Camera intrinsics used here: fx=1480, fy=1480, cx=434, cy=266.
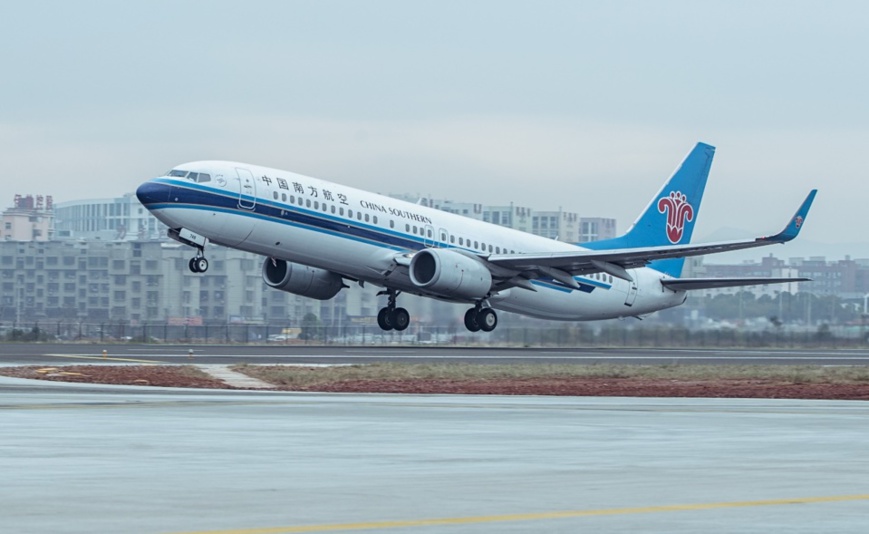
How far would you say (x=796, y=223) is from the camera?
49.9 meters

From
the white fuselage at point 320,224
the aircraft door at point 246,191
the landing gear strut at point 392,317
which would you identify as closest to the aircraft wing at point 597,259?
the white fuselage at point 320,224

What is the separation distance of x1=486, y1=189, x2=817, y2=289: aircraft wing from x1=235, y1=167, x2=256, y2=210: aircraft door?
10.3 meters

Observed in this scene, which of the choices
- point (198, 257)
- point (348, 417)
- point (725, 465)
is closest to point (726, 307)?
point (198, 257)

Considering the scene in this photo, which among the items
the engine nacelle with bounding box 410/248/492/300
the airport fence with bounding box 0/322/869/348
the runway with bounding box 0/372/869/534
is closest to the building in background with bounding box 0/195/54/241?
the airport fence with bounding box 0/322/869/348

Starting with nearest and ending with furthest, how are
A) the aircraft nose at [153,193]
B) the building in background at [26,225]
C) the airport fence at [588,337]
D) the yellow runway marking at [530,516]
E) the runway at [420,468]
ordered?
the yellow runway marking at [530,516] → the runway at [420,468] → the aircraft nose at [153,193] → the airport fence at [588,337] → the building in background at [26,225]

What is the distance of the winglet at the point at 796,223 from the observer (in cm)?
4931

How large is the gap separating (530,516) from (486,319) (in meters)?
45.2

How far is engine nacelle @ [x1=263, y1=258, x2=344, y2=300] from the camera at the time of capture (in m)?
54.6

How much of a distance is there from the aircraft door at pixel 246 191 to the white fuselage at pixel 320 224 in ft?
0.10

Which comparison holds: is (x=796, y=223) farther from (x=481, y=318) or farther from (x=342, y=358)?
(x=342, y=358)

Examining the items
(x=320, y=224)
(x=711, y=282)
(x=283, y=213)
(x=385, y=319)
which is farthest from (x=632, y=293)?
(x=283, y=213)

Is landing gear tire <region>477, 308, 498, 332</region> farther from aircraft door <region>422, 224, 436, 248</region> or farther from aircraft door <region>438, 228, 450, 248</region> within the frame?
aircraft door <region>422, 224, 436, 248</region>

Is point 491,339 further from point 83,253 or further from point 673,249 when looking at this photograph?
point 83,253

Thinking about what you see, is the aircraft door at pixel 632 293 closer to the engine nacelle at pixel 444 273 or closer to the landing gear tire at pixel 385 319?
the engine nacelle at pixel 444 273
